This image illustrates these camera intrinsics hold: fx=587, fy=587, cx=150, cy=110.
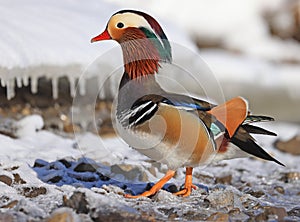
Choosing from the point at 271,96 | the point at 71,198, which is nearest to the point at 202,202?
the point at 71,198

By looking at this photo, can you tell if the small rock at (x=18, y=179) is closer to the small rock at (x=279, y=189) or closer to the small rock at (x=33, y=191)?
the small rock at (x=33, y=191)

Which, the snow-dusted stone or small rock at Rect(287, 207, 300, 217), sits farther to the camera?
small rock at Rect(287, 207, 300, 217)

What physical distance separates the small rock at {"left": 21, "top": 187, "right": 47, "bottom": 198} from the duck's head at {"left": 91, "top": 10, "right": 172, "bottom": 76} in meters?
0.70

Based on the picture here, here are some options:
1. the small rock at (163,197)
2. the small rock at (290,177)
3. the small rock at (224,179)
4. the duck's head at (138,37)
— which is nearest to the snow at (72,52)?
the small rock at (224,179)

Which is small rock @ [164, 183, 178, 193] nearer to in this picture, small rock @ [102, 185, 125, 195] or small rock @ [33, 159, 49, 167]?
small rock @ [102, 185, 125, 195]

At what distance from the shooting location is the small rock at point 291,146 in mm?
4586

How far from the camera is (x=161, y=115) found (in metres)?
2.47

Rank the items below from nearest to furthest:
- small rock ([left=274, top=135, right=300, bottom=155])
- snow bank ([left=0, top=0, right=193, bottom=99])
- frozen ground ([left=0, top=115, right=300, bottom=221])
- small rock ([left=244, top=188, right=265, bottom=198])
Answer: frozen ground ([left=0, top=115, right=300, bottom=221]) → small rock ([left=244, top=188, right=265, bottom=198]) → snow bank ([left=0, top=0, right=193, bottom=99]) → small rock ([left=274, top=135, right=300, bottom=155])

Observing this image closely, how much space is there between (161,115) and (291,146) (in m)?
2.41

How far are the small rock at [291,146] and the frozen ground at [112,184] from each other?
27 centimetres

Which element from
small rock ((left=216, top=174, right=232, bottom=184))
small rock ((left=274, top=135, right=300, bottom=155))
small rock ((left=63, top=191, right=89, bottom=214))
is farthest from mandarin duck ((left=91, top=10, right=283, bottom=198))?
small rock ((left=274, top=135, right=300, bottom=155))

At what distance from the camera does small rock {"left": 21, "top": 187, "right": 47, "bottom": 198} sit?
272 centimetres

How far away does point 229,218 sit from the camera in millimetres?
2561

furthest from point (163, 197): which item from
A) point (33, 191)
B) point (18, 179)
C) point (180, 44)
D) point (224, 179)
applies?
point (180, 44)
